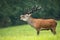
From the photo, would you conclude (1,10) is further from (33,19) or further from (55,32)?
(55,32)

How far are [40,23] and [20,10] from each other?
11.2 inches

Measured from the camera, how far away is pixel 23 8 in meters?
2.78

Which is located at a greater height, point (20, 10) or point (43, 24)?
point (20, 10)

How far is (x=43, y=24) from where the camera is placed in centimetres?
A: 281

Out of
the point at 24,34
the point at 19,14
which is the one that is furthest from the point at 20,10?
the point at 24,34

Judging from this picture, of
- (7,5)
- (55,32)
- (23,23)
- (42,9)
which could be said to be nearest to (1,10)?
(7,5)

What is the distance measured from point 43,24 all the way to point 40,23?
4cm

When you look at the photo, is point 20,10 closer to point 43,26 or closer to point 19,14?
point 19,14

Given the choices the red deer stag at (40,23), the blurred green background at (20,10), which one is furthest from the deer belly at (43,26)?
the blurred green background at (20,10)

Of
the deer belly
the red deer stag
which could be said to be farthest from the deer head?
the deer belly

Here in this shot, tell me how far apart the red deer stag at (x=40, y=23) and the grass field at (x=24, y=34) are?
0.05m

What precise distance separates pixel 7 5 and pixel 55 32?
25.1 inches

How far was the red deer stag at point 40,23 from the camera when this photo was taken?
9.08 feet

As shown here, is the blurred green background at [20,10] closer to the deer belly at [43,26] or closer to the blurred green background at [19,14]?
the blurred green background at [19,14]
